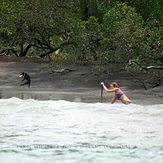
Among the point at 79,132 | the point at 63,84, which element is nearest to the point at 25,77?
the point at 63,84

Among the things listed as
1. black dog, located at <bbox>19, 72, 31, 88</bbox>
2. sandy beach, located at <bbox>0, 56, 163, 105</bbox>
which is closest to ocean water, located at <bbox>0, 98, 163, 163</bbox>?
sandy beach, located at <bbox>0, 56, 163, 105</bbox>

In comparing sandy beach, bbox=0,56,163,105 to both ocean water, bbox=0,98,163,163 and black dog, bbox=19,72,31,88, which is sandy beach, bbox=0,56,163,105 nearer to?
black dog, bbox=19,72,31,88

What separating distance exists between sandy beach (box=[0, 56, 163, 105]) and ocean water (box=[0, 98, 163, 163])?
3850 millimetres

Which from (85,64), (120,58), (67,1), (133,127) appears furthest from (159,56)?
(133,127)

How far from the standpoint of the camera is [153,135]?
14469 millimetres

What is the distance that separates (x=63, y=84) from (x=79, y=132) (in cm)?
1824

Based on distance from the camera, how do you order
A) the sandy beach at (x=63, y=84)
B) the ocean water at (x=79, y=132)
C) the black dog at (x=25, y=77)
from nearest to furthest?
the ocean water at (x=79, y=132) < the sandy beach at (x=63, y=84) < the black dog at (x=25, y=77)

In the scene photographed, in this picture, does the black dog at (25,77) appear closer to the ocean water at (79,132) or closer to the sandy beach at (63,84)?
the sandy beach at (63,84)

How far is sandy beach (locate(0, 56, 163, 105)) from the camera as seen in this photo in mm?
26984

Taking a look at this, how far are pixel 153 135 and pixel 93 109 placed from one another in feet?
21.8

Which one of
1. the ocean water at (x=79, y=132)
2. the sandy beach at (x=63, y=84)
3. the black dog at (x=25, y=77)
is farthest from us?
the black dog at (x=25, y=77)

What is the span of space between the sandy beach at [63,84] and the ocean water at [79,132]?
12.6 ft

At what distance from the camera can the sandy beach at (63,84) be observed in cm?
2698

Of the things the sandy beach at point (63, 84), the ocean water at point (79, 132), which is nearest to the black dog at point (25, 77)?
the sandy beach at point (63, 84)
